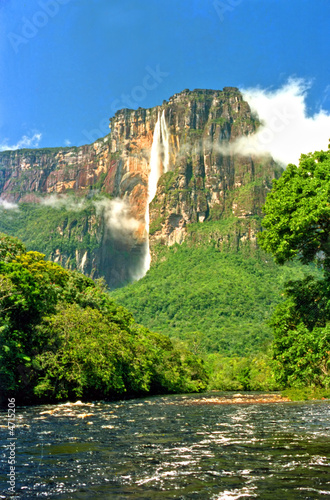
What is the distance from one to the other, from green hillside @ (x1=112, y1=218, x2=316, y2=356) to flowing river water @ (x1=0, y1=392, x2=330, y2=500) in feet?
330

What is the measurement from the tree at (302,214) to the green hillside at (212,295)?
93.4 m

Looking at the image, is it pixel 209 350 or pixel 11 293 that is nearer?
pixel 11 293

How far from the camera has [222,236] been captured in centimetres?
19225

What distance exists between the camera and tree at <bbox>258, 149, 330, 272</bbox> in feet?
66.0

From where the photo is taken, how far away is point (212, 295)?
496 feet

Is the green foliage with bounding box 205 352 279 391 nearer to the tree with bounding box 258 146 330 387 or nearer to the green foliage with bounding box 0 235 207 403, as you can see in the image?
the green foliage with bounding box 0 235 207 403

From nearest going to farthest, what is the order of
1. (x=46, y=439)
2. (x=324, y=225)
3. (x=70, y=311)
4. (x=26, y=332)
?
(x=46, y=439) → (x=324, y=225) → (x=26, y=332) → (x=70, y=311)

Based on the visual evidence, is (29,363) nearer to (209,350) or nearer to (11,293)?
(11,293)

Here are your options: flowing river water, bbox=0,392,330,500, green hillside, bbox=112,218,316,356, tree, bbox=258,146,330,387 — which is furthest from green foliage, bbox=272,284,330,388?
green hillside, bbox=112,218,316,356

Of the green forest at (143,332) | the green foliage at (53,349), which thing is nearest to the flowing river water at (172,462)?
the green forest at (143,332)

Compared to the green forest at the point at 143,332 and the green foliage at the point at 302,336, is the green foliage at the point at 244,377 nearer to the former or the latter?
the green forest at the point at 143,332

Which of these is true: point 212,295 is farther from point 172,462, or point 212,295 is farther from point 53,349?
point 172,462

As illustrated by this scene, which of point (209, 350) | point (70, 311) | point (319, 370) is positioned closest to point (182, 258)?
point (209, 350)

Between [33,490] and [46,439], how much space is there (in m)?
6.39
